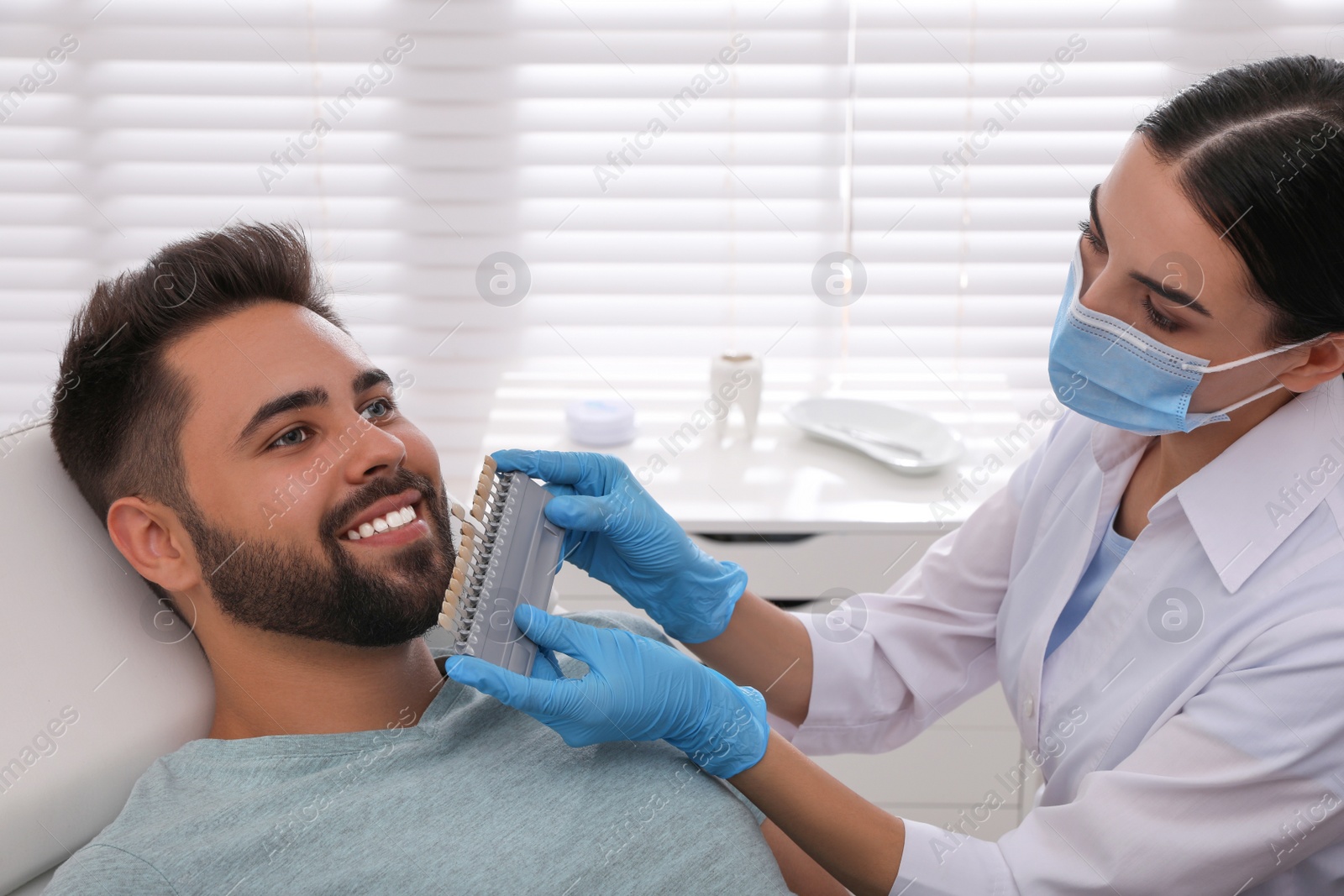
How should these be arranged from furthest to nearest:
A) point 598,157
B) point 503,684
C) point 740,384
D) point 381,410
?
point 598,157 < point 740,384 < point 381,410 < point 503,684

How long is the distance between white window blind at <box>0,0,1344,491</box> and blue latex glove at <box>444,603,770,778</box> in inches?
59.7

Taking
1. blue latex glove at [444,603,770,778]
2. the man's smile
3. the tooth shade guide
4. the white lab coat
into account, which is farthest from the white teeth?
the white lab coat

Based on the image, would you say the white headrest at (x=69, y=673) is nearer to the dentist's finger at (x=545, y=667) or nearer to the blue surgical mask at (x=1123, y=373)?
the dentist's finger at (x=545, y=667)

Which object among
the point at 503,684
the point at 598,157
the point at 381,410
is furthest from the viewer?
the point at 598,157

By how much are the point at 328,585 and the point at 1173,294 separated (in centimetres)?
101

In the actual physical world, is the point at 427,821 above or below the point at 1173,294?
below

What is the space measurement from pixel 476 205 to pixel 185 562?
1459mm

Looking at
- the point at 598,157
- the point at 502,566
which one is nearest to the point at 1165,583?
the point at 502,566

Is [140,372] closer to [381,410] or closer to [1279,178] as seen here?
[381,410]

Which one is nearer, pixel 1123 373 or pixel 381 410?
pixel 1123 373

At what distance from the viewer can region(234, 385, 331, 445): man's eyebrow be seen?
4.11 feet

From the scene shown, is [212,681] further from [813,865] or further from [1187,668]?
[1187,668]

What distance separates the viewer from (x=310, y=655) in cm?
129

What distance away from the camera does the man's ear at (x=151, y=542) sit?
4.19 feet
